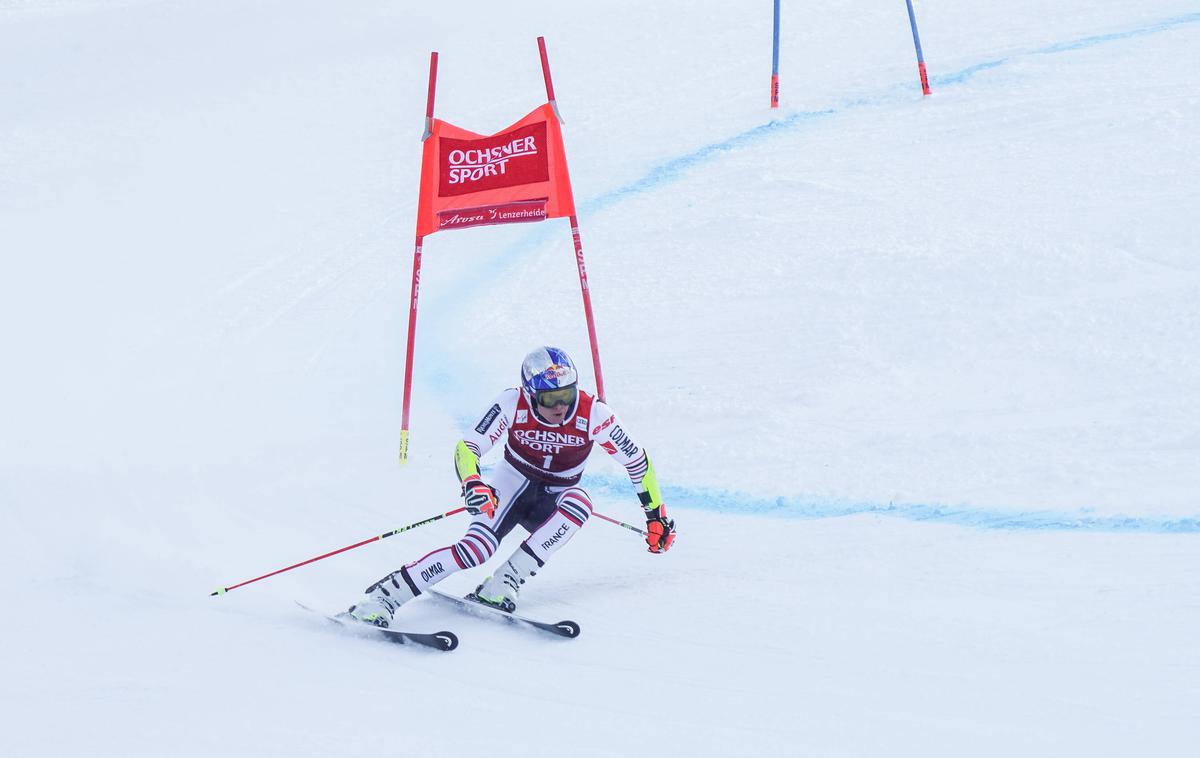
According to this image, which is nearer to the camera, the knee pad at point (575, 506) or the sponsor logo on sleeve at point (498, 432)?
the knee pad at point (575, 506)

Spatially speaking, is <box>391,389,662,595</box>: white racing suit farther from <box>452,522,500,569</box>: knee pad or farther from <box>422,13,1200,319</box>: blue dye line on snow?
<box>422,13,1200,319</box>: blue dye line on snow

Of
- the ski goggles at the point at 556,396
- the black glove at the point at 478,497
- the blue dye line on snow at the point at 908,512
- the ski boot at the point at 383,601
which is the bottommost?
the blue dye line on snow at the point at 908,512

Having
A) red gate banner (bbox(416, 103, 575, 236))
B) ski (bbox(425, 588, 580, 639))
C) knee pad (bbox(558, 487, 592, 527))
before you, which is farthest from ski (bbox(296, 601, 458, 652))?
red gate banner (bbox(416, 103, 575, 236))

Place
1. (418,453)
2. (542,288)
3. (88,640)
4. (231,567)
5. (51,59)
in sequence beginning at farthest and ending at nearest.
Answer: (51,59) → (542,288) → (418,453) → (231,567) → (88,640)

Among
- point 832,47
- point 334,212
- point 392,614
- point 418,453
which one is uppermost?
point 832,47

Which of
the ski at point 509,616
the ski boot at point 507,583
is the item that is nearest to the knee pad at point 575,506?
the ski boot at point 507,583

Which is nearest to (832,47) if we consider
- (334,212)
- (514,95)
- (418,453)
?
(514,95)

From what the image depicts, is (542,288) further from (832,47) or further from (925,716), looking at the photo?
(832,47)

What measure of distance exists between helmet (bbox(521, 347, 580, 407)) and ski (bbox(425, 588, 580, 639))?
3.20 feet

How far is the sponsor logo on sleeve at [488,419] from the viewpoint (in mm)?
5445

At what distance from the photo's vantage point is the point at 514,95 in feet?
45.6

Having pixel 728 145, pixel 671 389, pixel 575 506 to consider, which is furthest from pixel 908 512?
pixel 728 145

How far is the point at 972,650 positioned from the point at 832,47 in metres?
11.3

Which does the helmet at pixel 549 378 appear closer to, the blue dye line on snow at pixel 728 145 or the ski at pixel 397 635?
the ski at pixel 397 635
